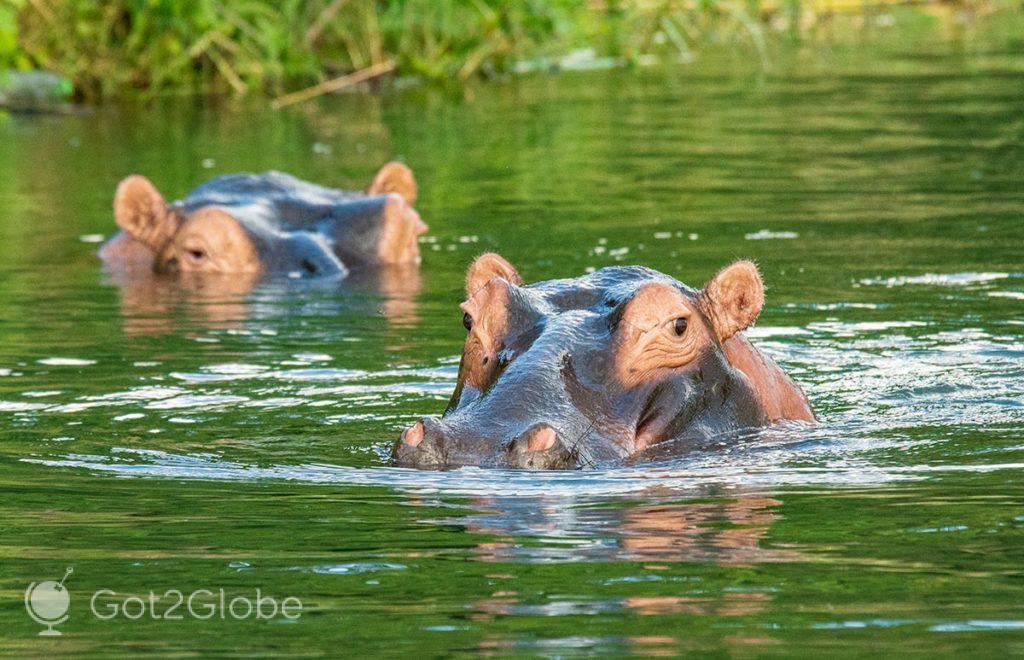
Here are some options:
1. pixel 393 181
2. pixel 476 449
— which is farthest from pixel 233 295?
pixel 476 449

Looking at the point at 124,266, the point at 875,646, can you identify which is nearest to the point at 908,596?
the point at 875,646

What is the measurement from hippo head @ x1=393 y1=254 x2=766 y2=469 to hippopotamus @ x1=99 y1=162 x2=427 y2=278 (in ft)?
19.0

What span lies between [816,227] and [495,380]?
295 inches

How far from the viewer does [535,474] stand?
6.01m

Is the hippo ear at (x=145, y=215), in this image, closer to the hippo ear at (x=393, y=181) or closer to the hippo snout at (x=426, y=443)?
the hippo ear at (x=393, y=181)

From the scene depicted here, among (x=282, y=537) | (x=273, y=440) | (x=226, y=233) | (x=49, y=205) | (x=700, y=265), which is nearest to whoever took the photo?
(x=282, y=537)

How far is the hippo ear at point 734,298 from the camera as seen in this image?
7070 millimetres

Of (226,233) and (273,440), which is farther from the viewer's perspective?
(226,233)

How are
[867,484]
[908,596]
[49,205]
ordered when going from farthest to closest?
[49,205]
[867,484]
[908,596]

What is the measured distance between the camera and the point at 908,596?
15.9ft

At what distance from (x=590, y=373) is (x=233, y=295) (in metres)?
5.83

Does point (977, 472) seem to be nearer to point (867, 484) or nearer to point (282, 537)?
point (867, 484)
